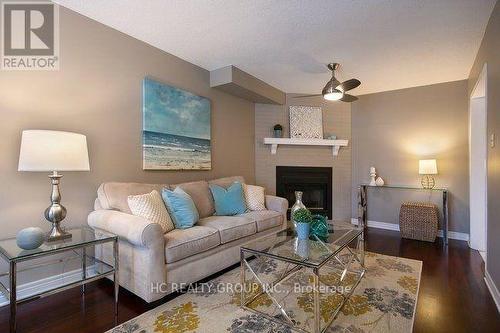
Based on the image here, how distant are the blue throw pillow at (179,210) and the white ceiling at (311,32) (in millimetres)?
1669

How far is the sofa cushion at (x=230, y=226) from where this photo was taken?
254cm

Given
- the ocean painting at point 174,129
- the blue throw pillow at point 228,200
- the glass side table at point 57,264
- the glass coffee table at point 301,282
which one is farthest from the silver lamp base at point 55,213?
the blue throw pillow at point 228,200

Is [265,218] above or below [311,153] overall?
below

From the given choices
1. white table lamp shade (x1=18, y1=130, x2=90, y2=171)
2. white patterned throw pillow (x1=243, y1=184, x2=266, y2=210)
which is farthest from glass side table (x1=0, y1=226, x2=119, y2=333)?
white patterned throw pillow (x1=243, y1=184, x2=266, y2=210)

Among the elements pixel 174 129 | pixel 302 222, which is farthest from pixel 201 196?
pixel 302 222

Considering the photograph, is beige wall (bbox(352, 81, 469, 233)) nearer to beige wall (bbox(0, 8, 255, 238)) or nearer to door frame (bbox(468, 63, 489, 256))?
door frame (bbox(468, 63, 489, 256))

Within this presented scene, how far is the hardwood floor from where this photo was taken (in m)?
1.78

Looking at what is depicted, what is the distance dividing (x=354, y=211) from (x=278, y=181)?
4.99 ft

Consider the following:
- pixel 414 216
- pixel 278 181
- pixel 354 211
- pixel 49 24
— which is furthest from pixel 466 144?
pixel 49 24

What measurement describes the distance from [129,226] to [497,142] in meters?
2.98

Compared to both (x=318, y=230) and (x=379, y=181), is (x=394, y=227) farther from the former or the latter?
(x=318, y=230)

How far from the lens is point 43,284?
87.7 inches

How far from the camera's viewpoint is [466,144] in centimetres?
391

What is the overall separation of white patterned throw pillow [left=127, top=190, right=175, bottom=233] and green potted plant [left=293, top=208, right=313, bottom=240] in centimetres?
114
